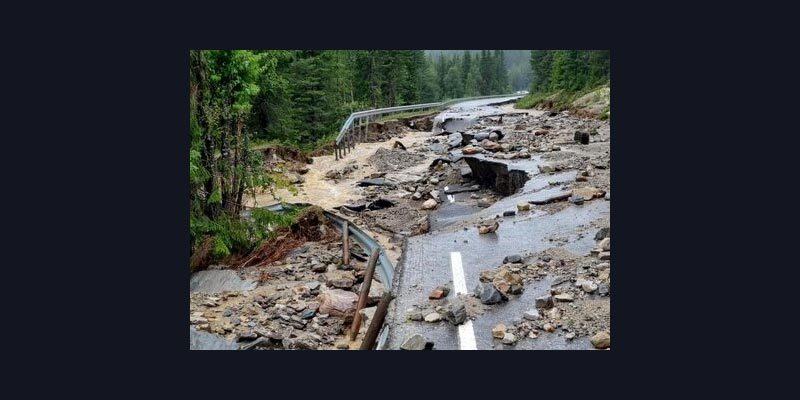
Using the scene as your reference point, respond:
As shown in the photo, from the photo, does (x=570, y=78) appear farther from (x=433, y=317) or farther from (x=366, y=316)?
(x=433, y=317)

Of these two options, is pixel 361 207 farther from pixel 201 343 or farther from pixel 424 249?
pixel 201 343

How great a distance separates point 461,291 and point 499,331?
1.30 metres

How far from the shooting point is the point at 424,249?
32.8 ft

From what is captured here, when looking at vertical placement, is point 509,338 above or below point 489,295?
below

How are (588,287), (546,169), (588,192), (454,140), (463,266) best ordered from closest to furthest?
(588,287) < (463,266) < (588,192) < (546,169) < (454,140)

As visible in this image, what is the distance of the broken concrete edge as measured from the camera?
6.80 m

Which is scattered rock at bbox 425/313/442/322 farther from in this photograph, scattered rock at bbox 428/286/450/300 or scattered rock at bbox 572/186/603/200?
scattered rock at bbox 572/186/603/200

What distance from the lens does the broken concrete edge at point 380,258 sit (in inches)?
268

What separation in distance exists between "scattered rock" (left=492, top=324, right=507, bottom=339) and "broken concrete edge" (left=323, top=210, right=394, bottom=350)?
1.07 meters

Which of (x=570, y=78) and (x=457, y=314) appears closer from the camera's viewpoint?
(x=457, y=314)

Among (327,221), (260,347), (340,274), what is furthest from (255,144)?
(260,347)

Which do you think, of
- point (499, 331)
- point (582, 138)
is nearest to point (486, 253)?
point (499, 331)

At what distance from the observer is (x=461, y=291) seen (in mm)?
7711

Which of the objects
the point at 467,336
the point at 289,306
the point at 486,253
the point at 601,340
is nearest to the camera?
the point at 601,340
